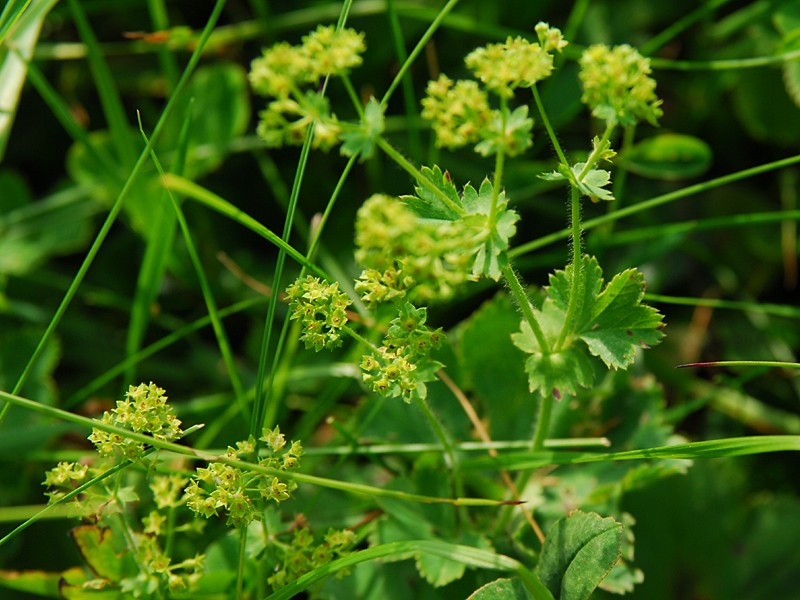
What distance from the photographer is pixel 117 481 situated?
62.1 inches

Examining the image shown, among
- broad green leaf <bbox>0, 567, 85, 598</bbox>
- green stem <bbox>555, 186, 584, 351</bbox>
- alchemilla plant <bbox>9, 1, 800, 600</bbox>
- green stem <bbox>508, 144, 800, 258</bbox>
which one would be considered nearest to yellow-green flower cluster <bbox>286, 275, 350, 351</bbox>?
alchemilla plant <bbox>9, 1, 800, 600</bbox>

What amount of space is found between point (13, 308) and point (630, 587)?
204 centimetres

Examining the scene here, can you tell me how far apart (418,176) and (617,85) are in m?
0.35

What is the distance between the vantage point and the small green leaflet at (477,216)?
134 centimetres

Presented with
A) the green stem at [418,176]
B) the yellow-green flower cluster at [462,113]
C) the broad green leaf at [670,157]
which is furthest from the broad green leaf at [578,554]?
the broad green leaf at [670,157]

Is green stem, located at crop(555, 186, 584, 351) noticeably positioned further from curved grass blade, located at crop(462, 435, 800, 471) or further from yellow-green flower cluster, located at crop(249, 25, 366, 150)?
yellow-green flower cluster, located at crop(249, 25, 366, 150)

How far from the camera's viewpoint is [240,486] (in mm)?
1429

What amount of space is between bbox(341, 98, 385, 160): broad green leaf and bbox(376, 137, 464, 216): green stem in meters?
0.02

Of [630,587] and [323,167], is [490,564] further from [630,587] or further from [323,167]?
[323,167]

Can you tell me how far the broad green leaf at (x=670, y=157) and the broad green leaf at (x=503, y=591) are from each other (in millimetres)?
1430

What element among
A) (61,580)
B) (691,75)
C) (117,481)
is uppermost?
(691,75)

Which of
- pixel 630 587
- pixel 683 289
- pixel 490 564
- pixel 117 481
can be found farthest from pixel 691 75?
pixel 117 481

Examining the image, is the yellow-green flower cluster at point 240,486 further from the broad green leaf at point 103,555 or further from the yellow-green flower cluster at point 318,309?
the broad green leaf at point 103,555

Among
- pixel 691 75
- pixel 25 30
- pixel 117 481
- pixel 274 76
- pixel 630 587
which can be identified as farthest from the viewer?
pixel 691 75
